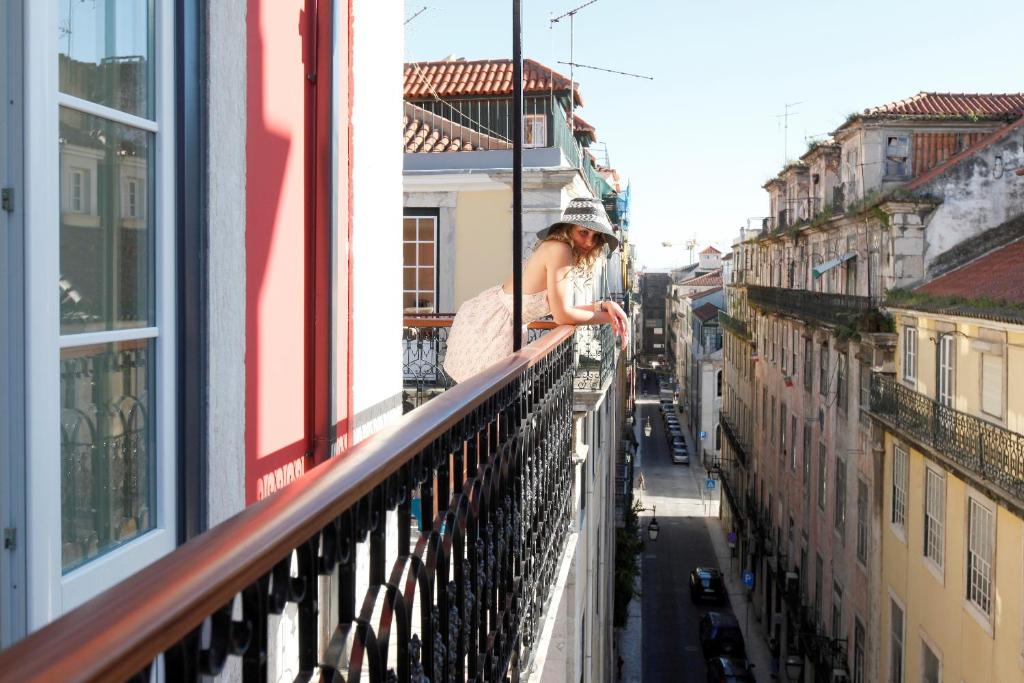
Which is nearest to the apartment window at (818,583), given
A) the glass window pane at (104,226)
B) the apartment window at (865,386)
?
the apartment window at (865,386)

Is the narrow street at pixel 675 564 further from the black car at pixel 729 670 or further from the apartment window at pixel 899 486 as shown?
the apartment window at pixel 899 486

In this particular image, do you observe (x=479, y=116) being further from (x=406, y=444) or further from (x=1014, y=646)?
(x=406, y=444)

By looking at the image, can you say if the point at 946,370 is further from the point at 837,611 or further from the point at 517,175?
the point at 517,175

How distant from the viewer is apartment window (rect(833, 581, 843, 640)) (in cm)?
2335

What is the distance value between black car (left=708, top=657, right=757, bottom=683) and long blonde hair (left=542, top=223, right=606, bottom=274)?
70.7 feet

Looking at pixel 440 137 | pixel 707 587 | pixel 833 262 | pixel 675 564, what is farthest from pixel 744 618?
pixel 440 137

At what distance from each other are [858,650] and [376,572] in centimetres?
2196

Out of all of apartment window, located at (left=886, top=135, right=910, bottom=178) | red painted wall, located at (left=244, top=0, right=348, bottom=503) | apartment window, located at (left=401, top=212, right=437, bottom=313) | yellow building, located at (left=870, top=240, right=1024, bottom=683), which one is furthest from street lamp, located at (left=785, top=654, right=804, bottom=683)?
red painted wall, located at (left=244, top=0, right=348, bottom=503)

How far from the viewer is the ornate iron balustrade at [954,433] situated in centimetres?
1396

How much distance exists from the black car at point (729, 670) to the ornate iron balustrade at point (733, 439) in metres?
14.3

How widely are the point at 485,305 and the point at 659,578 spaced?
105 ft

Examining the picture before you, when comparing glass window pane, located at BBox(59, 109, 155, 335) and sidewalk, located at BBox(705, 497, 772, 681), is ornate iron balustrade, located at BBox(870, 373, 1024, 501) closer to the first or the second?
sidewalk, located at BBox(705, 497, 772, 681)

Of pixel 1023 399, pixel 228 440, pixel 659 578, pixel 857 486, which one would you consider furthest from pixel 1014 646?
pixel 659 578

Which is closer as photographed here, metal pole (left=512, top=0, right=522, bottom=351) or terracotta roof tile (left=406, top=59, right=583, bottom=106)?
metal pole (left=512, top=0, right=522, bottom=351)
